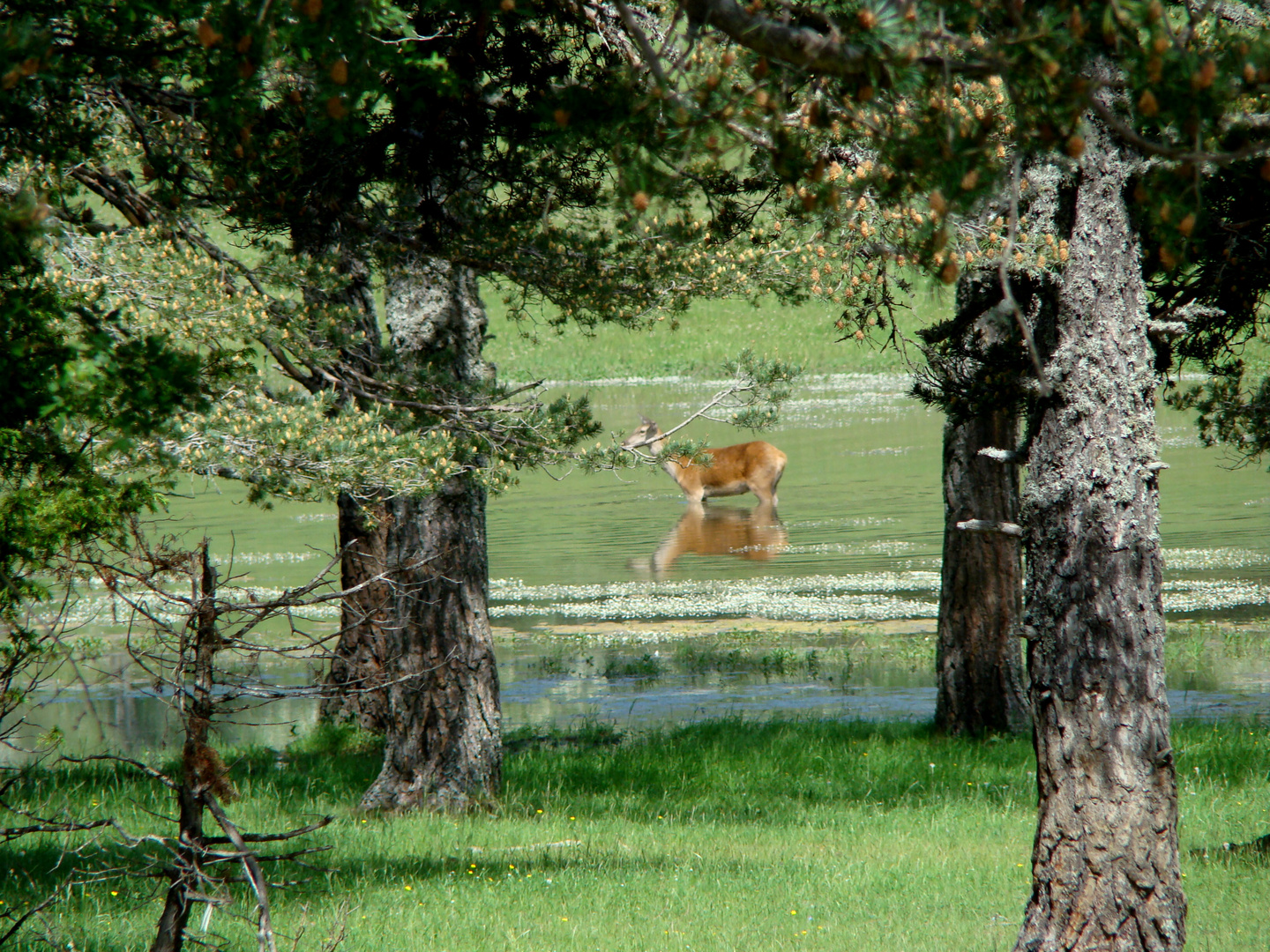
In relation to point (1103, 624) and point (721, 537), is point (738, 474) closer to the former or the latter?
point (721, 537)

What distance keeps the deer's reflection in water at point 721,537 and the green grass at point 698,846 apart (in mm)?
10089

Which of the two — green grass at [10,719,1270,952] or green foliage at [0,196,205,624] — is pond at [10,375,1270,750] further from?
green grass at [10,719,1270,952]

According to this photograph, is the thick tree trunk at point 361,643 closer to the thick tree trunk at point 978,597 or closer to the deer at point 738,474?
the thick tree trunk at point 978,597

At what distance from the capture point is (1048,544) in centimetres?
515

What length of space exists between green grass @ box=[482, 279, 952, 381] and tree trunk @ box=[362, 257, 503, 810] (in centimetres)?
4976

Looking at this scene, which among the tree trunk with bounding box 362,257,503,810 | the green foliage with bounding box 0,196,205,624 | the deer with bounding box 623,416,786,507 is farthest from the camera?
the deer with bounding box 623,416,786,507

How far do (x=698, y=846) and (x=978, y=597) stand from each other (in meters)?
3.79

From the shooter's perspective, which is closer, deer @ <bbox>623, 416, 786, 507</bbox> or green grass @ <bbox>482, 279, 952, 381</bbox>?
deer @ <bbox>623, 416, 786, 507</bbox>

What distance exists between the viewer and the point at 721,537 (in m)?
23.9

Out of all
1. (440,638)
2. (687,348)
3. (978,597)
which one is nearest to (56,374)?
(440,638)

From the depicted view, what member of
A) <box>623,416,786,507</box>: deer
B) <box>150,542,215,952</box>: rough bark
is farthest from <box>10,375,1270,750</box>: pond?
<box>623,416,786,507</box>: deer

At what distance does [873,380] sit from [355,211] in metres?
55.2

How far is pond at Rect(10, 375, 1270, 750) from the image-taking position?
41.9 ft

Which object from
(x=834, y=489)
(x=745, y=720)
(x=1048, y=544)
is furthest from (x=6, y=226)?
(x=834, y=489)
